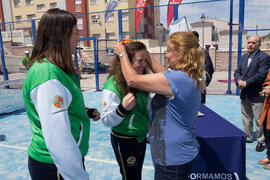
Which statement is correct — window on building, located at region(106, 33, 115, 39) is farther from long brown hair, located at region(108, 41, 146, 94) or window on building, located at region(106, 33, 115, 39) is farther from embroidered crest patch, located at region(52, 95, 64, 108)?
embroidered crest patch, located at region(52, 95, 64, 108)

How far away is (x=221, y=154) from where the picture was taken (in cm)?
249

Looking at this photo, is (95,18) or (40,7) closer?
(95,18)

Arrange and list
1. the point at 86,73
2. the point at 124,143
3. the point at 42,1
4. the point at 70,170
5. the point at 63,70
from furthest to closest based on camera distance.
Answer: the point at 42,1 < the point at 86,73 < the point at 124,143 < the point at 63,70 < the point at 70,170

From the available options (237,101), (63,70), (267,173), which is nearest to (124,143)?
(63,70)

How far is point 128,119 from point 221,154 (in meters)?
1.23

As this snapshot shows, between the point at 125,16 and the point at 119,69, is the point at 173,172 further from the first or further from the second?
the point at 125,16

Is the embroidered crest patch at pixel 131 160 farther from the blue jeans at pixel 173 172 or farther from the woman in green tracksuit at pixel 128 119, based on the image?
the blue jeans at pixel 173 172

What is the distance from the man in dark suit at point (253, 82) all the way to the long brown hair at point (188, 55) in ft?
9.67

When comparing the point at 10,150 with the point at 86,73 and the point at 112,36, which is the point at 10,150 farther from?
the point at 112,36

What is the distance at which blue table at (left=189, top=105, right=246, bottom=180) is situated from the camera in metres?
2.45

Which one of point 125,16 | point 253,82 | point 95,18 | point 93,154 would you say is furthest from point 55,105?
point 95,18

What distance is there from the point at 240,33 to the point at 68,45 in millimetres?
7689

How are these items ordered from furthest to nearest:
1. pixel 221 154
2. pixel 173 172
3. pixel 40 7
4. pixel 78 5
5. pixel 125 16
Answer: pixel 40 7
pixel 78 5
pixel 125 16
pixel 221 154
pixel 173 172

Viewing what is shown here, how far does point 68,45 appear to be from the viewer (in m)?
1.36
